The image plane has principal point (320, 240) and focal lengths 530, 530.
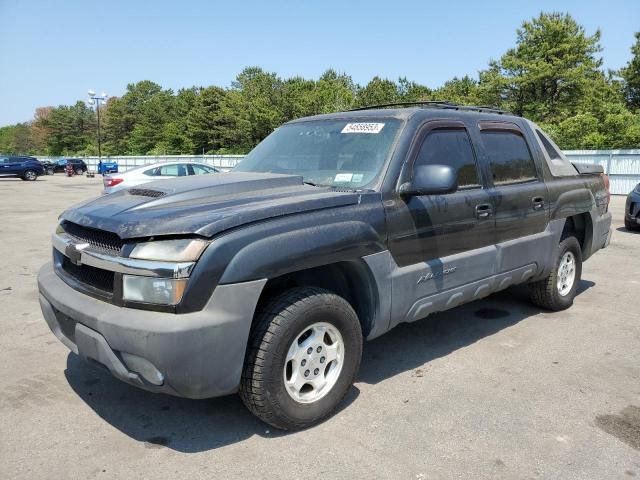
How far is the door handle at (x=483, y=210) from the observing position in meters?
4.00

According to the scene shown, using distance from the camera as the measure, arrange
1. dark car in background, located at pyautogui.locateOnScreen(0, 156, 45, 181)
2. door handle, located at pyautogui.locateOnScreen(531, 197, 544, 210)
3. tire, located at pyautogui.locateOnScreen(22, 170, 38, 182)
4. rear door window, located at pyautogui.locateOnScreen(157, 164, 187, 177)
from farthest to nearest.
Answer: tire, located at pyautogui.locateOnScreen(22, 170, 38, 182), dark car in background, located at pyautogui.locateOnScreen(0, 156, 45, 181), rear door window, located at pyautogui.locateOnScreen(157, 164, 187, 177), door handle, located at pyautogui.locateOnScreen(531, 197, 544, 210)

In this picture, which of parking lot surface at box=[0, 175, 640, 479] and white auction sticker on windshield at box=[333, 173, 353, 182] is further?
white auction sticker on windshield at box=[333, 173, 353, 182]

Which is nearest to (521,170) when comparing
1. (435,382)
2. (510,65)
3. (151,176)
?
(435,382)

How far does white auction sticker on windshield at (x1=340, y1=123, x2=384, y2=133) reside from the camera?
3773 millimetres

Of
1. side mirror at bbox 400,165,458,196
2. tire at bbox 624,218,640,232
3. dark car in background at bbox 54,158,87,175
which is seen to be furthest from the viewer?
dark car in background at bbox 54,158,87,175

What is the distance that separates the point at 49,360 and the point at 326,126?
2806 mm

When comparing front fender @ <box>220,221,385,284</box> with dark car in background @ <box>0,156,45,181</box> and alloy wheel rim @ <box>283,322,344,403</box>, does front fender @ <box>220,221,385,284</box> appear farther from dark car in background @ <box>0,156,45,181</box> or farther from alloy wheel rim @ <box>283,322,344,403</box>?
dark car in background @ <box>0,156,45,181</box>

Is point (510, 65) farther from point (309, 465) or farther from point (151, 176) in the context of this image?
point (309, 465)

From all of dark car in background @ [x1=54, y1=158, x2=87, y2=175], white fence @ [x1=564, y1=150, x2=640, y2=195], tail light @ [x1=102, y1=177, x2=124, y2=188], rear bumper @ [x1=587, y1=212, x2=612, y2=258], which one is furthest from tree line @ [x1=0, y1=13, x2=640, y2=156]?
rear bumper @ [x1=587, y1=212, x2=612, y2=258]

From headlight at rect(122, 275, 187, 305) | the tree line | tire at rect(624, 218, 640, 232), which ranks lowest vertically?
tire at rect(624, 218, 640, 232)

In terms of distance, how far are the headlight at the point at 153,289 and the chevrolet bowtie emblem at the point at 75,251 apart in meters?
0.47

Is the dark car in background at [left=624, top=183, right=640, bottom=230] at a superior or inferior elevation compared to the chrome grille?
inferior

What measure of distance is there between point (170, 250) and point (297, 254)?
66cm

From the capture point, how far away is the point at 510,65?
3728cm
